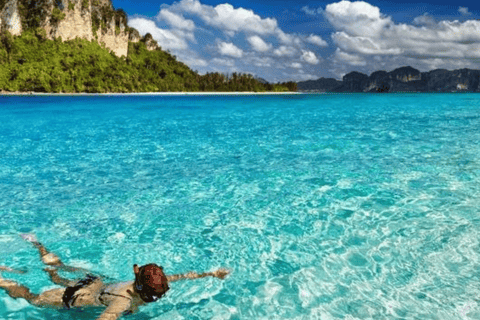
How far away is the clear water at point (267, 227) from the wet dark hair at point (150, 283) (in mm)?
911

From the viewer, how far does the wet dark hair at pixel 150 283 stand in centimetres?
493

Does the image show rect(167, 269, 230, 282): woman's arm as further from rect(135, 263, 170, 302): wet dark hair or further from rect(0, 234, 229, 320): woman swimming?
rect(135, 263, 170, 302): wet dark hair

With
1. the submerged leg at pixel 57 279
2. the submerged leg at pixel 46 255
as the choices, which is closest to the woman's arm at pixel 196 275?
the submerged leg at pixel 57 279

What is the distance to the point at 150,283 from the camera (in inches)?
194

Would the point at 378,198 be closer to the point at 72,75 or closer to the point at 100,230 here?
the point at 100,230

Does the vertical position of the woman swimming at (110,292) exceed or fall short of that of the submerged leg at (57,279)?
it exceeds it

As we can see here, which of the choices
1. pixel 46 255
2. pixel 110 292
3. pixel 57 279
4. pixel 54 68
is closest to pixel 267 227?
pixel 110 292

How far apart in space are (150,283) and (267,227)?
183 inches

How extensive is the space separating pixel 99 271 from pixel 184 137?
18.7m

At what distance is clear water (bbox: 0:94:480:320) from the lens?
239 inches

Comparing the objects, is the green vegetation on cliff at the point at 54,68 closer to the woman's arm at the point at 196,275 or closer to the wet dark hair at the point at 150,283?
the woman's arm at the point at 196,275

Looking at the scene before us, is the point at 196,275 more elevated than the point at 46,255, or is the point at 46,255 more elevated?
the point at 196,275

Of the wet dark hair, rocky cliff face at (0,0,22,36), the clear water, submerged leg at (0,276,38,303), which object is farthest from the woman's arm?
rocky cliff face at (0,0,22,36)

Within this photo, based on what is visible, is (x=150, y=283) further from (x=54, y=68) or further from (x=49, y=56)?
(x=49, y=56)
